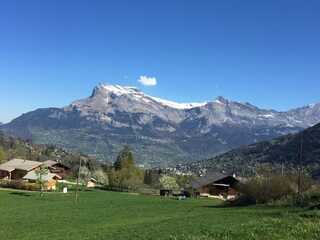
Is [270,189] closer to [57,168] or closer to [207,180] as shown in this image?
[207,180]

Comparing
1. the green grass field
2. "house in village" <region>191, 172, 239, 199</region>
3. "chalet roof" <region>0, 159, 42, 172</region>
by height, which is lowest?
the green grass field

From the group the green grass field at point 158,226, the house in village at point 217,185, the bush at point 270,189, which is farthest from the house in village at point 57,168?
the bush at point 270,189

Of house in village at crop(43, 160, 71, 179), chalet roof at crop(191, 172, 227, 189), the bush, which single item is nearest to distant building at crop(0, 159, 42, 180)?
house in village at crop(43, 160, 71, 179)

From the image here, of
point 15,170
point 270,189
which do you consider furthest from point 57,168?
point 270,189

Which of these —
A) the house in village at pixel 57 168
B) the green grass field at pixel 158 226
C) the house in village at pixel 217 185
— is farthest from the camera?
the house in village at pixel 57 168

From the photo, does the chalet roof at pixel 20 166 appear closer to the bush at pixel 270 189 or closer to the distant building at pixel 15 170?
the distant building at pixel 15 170

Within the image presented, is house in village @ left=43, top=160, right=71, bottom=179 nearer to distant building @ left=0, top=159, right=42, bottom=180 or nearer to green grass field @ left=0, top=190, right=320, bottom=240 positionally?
distant building @ left=0, top=159, right=42, bottom=180

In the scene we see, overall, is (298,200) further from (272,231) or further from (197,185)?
(197,185)

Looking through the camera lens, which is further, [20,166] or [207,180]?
[20,166]

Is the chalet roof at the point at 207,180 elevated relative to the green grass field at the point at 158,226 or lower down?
elevated

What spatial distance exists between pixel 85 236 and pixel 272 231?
16145 millimetres

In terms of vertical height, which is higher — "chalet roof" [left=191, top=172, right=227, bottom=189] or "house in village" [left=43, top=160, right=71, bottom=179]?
"house in village" [left=43, top=160, right=71, bottom=179]

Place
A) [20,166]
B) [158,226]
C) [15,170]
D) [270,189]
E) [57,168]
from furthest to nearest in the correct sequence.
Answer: [57,168] < [20,166] < [15,170] < [270,189] < [158,226]

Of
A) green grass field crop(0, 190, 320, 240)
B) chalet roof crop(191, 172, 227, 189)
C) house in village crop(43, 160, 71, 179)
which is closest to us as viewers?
green grass field crop(0, 190, 320, 240)
